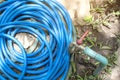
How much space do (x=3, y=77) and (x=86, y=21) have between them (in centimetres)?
107

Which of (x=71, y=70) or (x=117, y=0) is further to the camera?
(x=117, y=0)

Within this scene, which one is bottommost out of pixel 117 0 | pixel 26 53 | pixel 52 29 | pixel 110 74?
pixel 110 74

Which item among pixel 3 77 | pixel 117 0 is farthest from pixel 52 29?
pixel 117 0

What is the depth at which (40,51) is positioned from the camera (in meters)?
2.74

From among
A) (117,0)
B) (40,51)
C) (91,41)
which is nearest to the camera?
(40,51)

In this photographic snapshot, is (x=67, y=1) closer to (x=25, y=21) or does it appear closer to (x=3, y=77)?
(x=25, y=21)

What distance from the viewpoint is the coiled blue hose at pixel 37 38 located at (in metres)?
2.69

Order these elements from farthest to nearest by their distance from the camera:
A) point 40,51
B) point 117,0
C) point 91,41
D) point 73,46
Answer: point 117,0, point 91,41, point 40,51, point 73,46

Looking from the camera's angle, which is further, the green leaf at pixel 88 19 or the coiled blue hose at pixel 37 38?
the green leaf at pixel 88 19

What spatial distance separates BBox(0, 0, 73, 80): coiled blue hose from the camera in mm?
2693

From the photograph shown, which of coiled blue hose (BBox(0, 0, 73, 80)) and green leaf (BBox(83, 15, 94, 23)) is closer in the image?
coiled blue hose (BBox(0, 0, 73, 80))

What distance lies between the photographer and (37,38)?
109 inches

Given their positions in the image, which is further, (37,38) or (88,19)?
(88,19)

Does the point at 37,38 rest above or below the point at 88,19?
below
